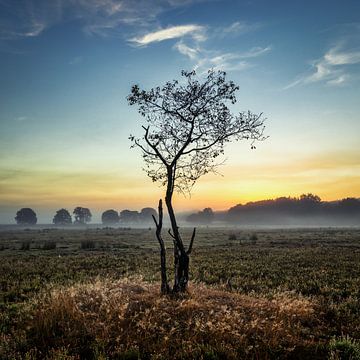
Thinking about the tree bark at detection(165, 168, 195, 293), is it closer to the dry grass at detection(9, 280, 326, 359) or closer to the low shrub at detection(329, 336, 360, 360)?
the dry grass at detection(9, 280, 326, 359)

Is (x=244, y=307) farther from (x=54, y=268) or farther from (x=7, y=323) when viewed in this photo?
(x=54, y=268)

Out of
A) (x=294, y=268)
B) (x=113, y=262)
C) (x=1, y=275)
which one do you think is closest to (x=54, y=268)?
(x=1, y=275)

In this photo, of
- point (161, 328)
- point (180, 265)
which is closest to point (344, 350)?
point (161, 328)

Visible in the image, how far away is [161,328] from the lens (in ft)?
30.1

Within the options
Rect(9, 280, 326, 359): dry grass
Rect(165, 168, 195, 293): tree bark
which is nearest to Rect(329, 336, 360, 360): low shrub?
Rect(9, 280, 326, 359): dry grass

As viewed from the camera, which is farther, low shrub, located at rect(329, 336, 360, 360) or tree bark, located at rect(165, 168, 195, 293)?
tree bark, located at rect(165, 168, 195, 293)

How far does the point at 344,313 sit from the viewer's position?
Result: 12641 millimetres

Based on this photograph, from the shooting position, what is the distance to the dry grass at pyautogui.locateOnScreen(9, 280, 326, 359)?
845 cm

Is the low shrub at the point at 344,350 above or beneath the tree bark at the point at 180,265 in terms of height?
beneath

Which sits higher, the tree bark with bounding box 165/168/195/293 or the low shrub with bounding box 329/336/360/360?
the tree bark with bounding box 165/168/195/293

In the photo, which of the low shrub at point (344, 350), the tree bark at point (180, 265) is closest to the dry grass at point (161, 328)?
the low shrub at point (344, 350)

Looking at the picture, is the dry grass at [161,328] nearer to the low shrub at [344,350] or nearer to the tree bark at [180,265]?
the low shrub at [344,350]

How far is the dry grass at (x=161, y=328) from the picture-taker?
27.7 ft

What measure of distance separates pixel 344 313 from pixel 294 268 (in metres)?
13.4
